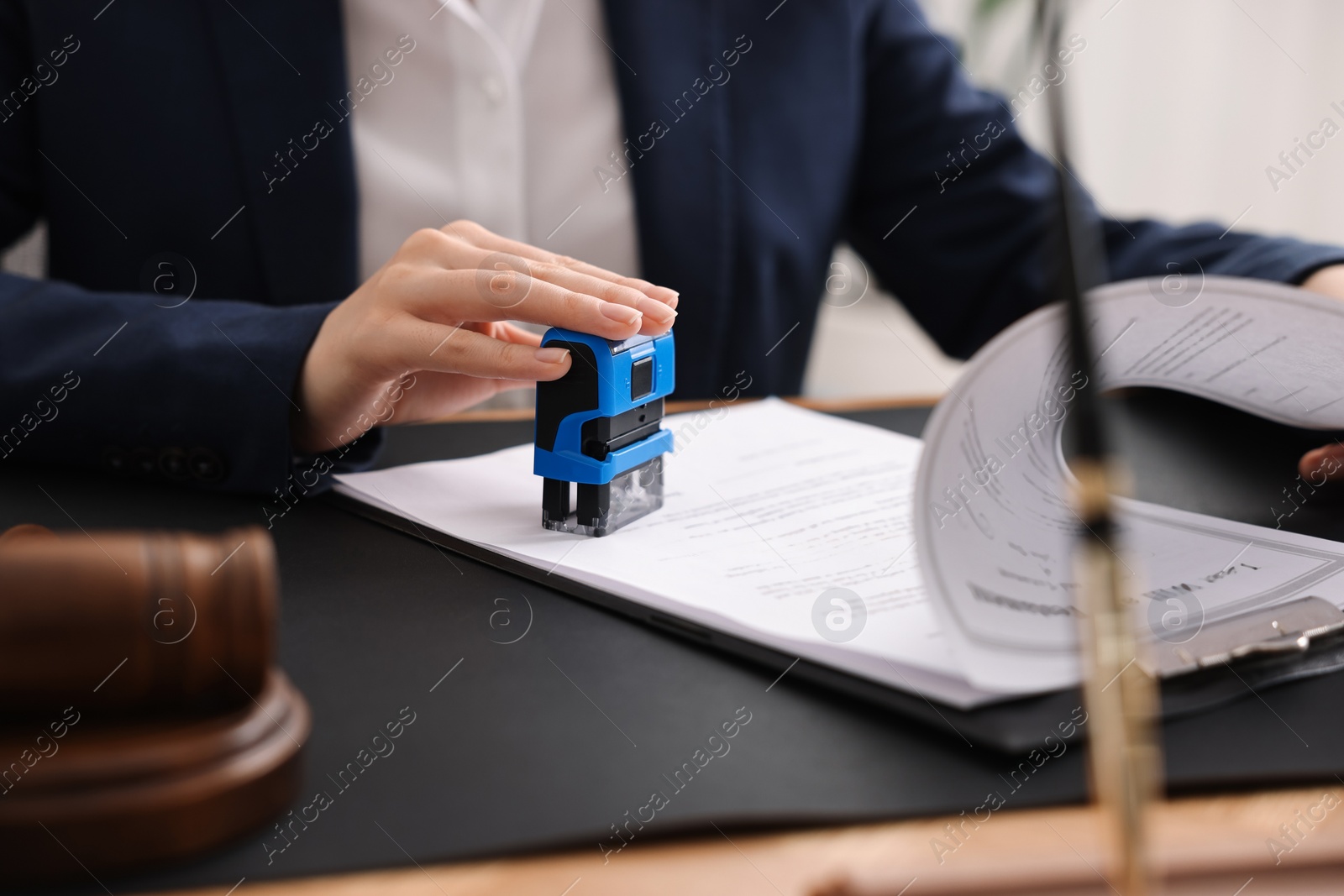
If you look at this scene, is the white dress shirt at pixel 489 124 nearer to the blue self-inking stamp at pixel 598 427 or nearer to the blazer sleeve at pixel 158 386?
the blazer sleeve at pixel 158 386

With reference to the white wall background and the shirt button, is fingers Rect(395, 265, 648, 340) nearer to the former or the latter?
the shirt button

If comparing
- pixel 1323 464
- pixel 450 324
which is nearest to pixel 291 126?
pixel 450 324

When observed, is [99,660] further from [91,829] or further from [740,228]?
[740,228]

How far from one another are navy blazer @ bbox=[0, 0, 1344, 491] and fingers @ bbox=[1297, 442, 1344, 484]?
0.25m

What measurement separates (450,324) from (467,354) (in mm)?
31

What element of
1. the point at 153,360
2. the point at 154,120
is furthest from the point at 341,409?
the point at 154,120

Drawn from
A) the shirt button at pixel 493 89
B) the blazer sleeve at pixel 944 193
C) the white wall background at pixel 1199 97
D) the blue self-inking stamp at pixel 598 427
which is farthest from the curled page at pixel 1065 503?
the white wall background at pixel 1199 97

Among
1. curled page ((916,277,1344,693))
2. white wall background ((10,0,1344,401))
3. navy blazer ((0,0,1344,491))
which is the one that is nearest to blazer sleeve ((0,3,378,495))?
navy blazer ((0,0,1344,491))

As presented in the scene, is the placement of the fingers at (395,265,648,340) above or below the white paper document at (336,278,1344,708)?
above

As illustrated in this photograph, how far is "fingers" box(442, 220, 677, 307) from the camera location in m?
0.54

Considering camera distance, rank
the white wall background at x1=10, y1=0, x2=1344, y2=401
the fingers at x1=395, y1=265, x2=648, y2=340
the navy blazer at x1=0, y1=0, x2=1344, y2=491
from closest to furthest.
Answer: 1. the fingers at x1=395, y1=265, x2=648, y2=340
2. the navy blazer at x1=0, y1=0, x2=1344, y2=491
3. the white wall background at x1=10, y1=0, x2=1344, y2=401

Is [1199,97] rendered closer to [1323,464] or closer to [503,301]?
[1323,464]

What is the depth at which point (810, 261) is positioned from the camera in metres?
1.16

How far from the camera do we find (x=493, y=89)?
994mm
